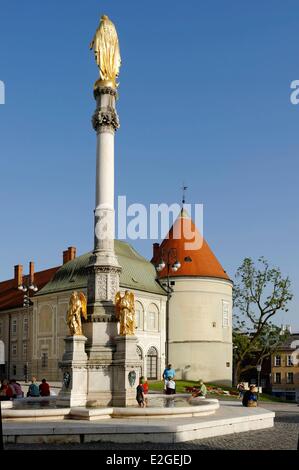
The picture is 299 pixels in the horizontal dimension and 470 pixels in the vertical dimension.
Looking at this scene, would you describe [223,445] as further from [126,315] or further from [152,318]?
[152,318]

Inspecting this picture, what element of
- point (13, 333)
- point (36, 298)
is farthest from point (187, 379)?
point (13, 333)

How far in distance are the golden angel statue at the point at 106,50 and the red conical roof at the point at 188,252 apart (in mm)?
38769

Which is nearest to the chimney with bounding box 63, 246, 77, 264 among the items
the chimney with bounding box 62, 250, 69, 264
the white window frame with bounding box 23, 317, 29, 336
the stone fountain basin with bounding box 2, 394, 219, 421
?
the chimney with bounding box 62, 250, 69, 264

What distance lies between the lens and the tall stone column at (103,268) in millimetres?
21656

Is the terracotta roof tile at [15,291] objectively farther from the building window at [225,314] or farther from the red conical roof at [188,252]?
the building window at [225,314]

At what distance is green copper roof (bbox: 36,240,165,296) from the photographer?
60375 millimetres

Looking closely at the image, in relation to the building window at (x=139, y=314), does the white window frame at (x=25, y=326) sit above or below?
below

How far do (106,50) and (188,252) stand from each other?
42748 mm

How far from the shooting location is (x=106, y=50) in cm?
2481

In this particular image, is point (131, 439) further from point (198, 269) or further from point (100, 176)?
point (198, 269)

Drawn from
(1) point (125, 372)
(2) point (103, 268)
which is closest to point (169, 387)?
(1) point (125, 372)

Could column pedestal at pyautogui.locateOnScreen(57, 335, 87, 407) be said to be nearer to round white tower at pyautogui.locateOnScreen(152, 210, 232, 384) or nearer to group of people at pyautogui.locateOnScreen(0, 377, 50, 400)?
group of people at pyautogui.locateOnScreen(0, 377, 50, 400)

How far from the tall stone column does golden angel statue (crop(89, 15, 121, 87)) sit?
1.53ft

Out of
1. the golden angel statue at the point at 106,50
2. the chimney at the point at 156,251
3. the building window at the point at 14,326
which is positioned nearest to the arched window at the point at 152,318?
the chimney at the point at 156,251
